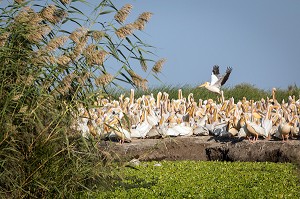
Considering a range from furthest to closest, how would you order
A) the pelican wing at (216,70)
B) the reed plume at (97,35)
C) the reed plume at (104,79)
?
the pelican wing at (216,70)
the reed plume at (97,35)
the reed plume at (104,79)

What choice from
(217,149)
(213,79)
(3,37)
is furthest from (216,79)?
(3,37)

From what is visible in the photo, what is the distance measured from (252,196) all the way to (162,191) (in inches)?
34.0

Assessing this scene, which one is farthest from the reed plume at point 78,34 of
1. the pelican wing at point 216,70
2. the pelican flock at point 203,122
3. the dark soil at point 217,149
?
the pelican wing at point 216,70

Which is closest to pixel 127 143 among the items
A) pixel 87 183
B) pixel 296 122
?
pixel 296 122

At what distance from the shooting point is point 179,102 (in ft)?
46.5

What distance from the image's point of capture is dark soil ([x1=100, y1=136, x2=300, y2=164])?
10414 millimetres

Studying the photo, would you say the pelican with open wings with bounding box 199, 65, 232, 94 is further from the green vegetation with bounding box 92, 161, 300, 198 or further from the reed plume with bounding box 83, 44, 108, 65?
the reed plume with bounding box 83, 44, 108, 65

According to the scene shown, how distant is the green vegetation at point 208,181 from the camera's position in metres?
6.84

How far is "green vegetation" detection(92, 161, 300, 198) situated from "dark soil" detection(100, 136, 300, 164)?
0.93m

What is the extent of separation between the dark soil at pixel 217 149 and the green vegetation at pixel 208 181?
93 centimetres

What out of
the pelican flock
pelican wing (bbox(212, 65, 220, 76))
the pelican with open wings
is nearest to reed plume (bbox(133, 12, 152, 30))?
the pelican flock

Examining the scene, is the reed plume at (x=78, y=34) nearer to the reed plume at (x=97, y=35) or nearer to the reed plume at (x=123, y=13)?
the reed plume at (x=97, y=35)

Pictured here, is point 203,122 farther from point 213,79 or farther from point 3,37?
point 3,37

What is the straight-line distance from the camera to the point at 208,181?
25.0ft
